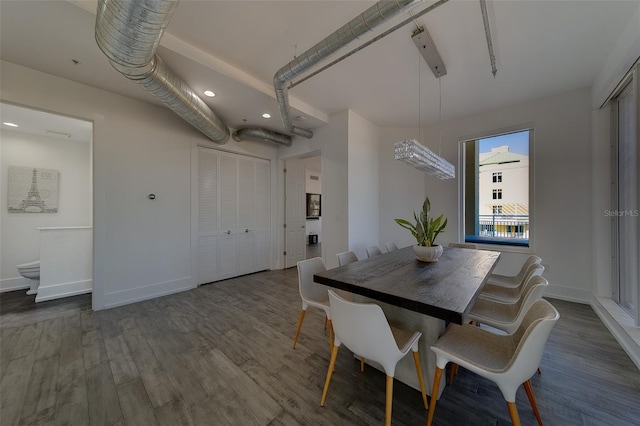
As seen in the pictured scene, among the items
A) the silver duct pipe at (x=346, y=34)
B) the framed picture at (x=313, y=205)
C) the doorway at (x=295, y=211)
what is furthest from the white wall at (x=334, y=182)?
the framed picture at (x=313, y=205)

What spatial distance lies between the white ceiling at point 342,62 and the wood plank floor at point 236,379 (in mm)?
2855

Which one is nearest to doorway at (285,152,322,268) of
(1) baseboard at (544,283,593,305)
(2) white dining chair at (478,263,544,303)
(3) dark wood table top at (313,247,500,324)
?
(3) dark wood table top at (313,247,500,324)

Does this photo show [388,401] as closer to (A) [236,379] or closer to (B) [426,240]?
(A) [236,379]

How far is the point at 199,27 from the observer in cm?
201

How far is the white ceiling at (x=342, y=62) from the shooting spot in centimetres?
182

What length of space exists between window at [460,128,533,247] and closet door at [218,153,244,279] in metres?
4.30

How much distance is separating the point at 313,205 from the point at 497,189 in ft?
18.4

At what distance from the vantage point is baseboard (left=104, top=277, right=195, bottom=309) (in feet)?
9.63

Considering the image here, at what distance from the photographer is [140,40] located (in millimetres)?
1491

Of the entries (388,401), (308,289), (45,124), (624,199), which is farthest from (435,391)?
(45,124)

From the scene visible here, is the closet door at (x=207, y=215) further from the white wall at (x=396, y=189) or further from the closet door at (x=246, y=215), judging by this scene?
the white wall at (x=396, y=189)

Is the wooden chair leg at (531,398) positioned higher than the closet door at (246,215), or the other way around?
the closet door at (246,215)

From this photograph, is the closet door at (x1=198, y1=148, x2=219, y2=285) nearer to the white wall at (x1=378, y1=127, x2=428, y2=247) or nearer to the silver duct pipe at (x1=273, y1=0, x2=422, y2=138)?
the silver duct pipe at (x1=273, y1=0, x2=422, y2=138)

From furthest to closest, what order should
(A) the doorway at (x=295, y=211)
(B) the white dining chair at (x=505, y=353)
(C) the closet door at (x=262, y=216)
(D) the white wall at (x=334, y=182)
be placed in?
(A) the doorway at (x=295, y=211)
(C) the closet door at (x=262, y=216)
(D) the white wall at (x=334, y=182)
(B) the white dining chair at (x=505, y=353)
